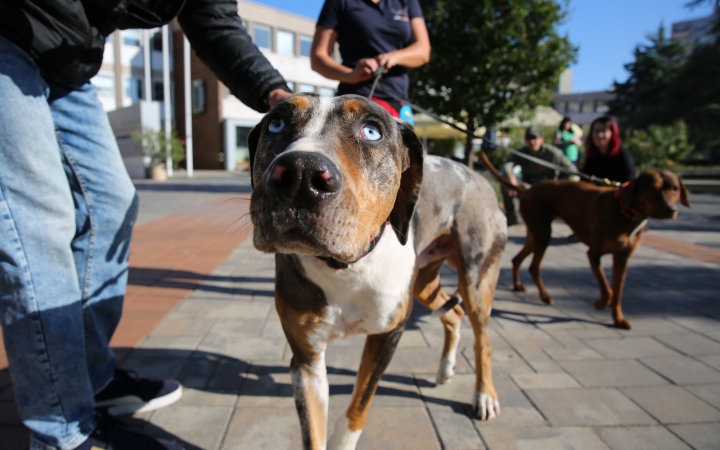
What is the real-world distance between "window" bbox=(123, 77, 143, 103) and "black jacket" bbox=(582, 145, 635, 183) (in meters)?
31.1

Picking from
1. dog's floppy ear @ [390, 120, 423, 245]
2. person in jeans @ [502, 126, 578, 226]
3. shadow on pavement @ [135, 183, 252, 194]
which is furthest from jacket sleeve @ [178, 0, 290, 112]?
shadow on pavement @ [135, 183, 252, 194]

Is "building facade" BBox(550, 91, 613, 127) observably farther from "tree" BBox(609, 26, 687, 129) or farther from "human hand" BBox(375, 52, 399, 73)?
"human hand" BBox(375, 52, 399, 73)

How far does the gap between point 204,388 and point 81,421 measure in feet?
2.53

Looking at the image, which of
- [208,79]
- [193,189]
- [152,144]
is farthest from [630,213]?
[208,79]

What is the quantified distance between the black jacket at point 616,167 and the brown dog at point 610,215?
3.78 ft

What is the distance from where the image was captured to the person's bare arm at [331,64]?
2.52 metres

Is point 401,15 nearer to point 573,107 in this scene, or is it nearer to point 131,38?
point 131,38

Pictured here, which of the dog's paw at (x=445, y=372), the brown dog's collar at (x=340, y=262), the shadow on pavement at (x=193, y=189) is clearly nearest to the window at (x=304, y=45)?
the shadow on pavement at (x=193, y=189)

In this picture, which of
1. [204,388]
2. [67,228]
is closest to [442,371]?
[204,388]

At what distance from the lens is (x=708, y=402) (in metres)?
2.39

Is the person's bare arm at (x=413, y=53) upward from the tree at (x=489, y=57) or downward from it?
downward

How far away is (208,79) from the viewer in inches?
1179

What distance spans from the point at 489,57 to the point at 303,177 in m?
10.7

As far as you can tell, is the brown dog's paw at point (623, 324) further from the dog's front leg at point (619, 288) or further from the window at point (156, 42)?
the window at point (156, 42)
